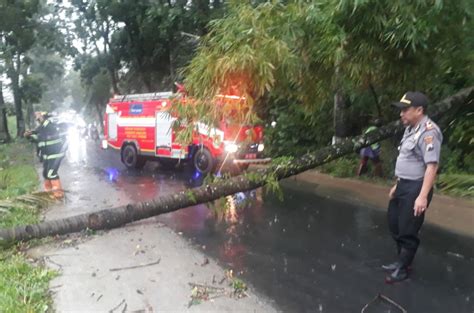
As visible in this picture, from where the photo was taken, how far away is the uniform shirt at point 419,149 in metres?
4.53

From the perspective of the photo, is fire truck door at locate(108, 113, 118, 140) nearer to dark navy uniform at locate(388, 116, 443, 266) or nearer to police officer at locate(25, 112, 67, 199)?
police officer at locate(25, 112, 67, 199)

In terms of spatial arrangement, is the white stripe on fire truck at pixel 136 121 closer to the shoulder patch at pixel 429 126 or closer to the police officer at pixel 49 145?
the police officer at pixel 49 145

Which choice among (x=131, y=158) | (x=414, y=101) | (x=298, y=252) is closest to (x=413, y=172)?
(x=414, y=101)

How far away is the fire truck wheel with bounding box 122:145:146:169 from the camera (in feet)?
50.2

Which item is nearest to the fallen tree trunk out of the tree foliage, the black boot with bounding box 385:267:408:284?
the tree foliage

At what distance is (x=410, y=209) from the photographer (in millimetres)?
4727

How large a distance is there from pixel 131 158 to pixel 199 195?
9773 mm

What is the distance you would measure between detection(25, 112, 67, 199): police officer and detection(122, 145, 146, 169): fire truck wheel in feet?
19.1

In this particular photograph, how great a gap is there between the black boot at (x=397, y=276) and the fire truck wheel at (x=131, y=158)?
37.3 feet

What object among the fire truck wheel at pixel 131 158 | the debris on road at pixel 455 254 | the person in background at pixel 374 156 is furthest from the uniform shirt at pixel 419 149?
the fire truck wheel at pixel 131 158

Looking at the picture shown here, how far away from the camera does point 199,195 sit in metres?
6.20

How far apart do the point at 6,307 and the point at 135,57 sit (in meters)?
20.9

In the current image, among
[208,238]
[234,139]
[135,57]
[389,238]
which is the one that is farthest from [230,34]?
[135,57]

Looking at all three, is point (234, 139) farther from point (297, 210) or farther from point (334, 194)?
point (334, 194)
